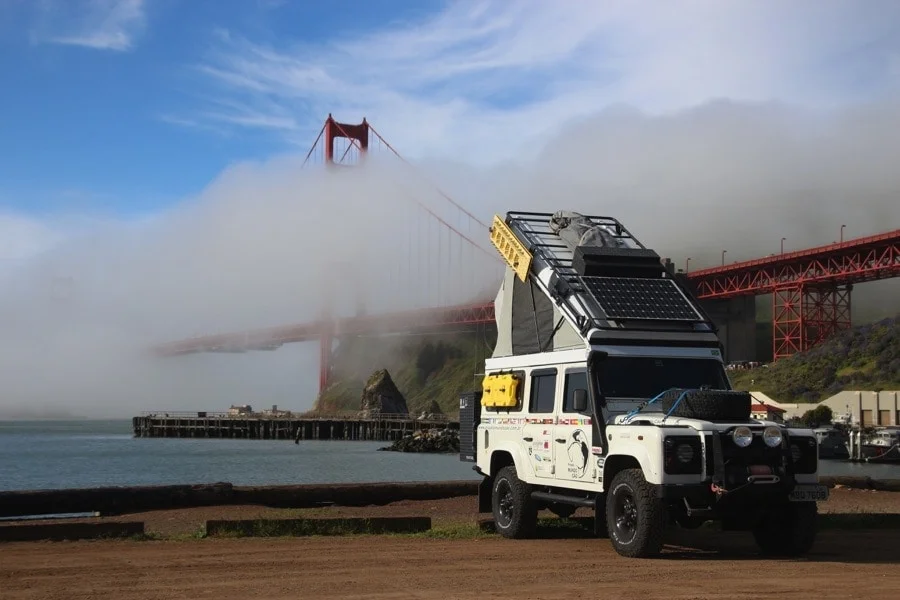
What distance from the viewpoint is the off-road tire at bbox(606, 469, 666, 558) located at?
11297mm

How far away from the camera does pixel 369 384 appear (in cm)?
13150

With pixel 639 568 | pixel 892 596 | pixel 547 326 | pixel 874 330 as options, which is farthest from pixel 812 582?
pixel 874 330

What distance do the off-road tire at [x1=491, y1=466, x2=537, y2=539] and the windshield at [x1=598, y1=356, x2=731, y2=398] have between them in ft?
7.49

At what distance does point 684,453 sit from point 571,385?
2.20 metres

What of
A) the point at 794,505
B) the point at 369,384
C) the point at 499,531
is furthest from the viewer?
the point at 369,384

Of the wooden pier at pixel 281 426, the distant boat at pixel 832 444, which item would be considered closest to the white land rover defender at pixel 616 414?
the distant boat at pixel 832 444

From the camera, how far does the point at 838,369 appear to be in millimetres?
79188

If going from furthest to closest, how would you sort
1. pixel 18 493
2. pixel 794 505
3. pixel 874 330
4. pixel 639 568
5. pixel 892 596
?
pixel 874 330, pixel 18 493, pixel 794 505, pixel 639 568, pixel 892 596

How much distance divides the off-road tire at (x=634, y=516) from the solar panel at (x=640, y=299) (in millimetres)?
2228

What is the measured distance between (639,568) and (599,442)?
68.7 inches

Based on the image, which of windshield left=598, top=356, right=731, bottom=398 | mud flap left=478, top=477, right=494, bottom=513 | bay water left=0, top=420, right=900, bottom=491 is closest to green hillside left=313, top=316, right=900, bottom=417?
bay water left=0, top=420, right=900, bottom=491

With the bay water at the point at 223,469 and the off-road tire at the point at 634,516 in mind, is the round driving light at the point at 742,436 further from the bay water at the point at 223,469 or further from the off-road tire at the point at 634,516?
the bay water at the point at 223,469

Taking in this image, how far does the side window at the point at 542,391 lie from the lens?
13492mm

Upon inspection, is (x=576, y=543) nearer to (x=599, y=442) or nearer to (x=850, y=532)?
(x=599, y=442)
